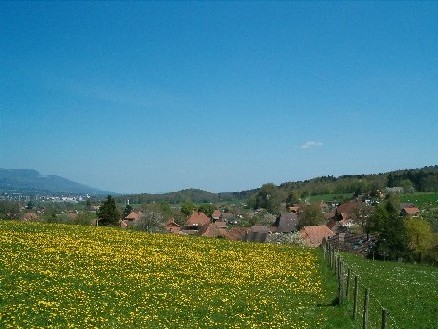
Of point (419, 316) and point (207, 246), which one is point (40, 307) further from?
point (207, 246)

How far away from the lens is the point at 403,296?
80.9ft

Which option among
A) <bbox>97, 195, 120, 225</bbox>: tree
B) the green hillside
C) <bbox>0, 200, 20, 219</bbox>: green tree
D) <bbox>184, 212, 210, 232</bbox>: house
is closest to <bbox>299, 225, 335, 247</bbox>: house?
<bbox>97, 195, 120, 225</bbox>: tree

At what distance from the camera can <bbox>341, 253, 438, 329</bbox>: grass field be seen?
64.3ft

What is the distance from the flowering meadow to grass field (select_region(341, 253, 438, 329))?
2.32m

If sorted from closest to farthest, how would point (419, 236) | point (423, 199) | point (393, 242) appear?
point (393, 242), point (419, 236), point (423, 199)

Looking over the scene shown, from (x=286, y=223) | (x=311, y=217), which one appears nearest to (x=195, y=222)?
(x=286, y=223)

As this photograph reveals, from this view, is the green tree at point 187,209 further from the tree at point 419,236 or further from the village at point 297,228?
the tree at point 419,236

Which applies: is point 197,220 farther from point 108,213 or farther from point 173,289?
point 173,289

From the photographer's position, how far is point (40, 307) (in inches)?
571

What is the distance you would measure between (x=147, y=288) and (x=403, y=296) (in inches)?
543

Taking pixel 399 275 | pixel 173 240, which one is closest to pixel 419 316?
pixel 399 275

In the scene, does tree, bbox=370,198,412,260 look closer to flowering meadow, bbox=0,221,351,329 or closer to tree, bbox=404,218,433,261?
tree, bbox=404,218,433,261

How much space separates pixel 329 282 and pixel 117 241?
56.9 feet

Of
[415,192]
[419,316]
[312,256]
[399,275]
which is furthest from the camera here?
[415,192]
